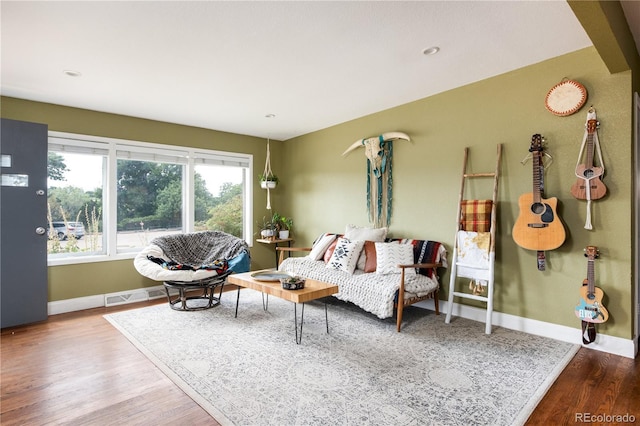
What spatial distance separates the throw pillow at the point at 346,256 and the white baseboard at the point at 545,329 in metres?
0.99

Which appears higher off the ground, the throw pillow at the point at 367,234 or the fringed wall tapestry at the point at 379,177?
the fringed wall tapestry at the point at 379,177

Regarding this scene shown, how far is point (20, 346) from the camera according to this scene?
9.77 feet

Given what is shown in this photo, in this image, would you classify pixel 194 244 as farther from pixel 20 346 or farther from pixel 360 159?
pixel 360 159

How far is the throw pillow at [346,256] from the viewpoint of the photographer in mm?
3877

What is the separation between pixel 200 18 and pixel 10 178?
2888 mm

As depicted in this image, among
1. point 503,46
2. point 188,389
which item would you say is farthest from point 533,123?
point 188,389

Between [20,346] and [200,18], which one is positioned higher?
[200,18]

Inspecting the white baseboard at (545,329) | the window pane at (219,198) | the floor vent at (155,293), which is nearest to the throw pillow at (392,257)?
the white baseboard at (545,329)

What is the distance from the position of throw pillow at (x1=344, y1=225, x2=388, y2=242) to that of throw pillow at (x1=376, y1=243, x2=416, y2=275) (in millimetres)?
354

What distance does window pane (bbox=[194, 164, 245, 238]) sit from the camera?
5.26 metres

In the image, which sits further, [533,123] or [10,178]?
[10,178]

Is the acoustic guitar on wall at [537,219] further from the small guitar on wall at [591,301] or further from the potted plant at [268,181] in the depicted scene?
the potted plant at [268,181]

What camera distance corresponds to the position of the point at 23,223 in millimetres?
3613

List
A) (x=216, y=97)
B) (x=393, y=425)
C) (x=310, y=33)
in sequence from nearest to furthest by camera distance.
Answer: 1. (x=393, y=425)
2. (x=310, y=33)
3. (x=216, y=97)
